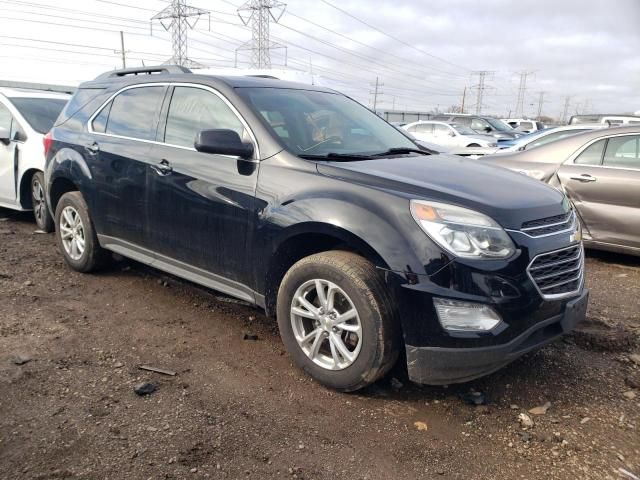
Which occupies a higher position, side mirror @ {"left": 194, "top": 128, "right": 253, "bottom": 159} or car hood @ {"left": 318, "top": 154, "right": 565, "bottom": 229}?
side mirror @ {"left": 194, "top": 128, "right": 253, "bottom": 159}

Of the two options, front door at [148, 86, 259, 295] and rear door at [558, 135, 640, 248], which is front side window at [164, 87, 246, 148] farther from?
rear door at [558, 135, 640, 248]

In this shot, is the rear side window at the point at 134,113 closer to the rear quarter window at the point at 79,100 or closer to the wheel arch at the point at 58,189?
the rear quarter window at the point at 79,100

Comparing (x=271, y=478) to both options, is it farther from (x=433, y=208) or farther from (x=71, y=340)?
(x=71, y=340)

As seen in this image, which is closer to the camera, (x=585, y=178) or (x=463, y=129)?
(x=585, y=178)

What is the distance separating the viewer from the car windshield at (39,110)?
22.8 feet

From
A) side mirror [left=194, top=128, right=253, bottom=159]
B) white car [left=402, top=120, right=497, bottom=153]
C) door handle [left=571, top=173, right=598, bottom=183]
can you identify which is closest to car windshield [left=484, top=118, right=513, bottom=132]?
white car [left=402, top=120, right=497, bottom=153]

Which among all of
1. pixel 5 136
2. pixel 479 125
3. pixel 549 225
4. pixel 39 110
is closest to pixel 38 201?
pixel 5 136

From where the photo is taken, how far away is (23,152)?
6.82 m

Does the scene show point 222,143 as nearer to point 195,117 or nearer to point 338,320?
point 195,117

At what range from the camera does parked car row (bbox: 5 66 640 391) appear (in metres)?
2.77

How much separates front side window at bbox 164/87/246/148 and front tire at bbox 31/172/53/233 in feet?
11.3

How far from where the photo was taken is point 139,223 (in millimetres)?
4270

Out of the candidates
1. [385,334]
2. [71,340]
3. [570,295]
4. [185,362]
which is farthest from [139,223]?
[570,295]

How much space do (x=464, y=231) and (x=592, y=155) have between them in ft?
13.4
